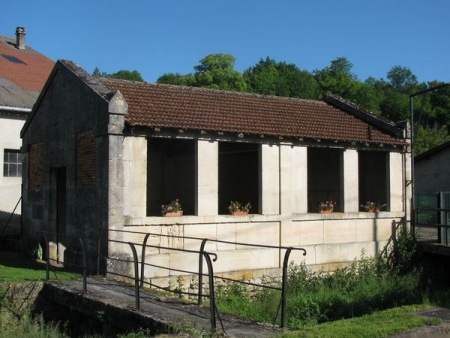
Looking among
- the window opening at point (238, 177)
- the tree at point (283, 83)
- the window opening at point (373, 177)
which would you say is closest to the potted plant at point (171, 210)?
the window opening at point (238, 177)

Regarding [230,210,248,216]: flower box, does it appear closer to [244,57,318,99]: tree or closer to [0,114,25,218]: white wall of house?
[0,114,25,218]: white wall of house

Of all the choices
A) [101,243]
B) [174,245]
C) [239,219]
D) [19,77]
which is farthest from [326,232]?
[19,77]

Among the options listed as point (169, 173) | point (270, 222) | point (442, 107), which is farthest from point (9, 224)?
point (442, 107)

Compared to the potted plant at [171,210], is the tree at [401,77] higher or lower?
higher

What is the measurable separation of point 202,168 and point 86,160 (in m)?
2.80

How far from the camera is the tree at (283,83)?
2603 inches

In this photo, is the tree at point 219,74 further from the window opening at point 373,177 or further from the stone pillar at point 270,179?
the stone pillar at point 270,179

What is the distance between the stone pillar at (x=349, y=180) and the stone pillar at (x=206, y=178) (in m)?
4.48

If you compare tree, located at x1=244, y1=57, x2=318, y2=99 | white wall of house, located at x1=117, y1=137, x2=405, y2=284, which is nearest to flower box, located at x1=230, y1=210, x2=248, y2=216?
white wall of house, located at x1=117, y1=137, x2=405, y2=284

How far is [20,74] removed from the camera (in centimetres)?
2539

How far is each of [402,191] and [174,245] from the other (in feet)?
26.7

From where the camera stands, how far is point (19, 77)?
2500 cm

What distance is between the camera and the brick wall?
13.5m

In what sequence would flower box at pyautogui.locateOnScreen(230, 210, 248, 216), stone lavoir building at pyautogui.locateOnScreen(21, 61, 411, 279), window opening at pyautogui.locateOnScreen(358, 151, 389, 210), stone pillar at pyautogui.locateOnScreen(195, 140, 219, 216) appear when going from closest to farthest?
stone lavoir building at pyautogui.locateOnScreen(21, 61, 411, 279) < stone pillar at pyautogui.locateOnScreen(195, 140, 219, 216) < flower box at pyautogui.locateOnScreen(230, 210, 248, 216) < window opening at pyautogui.locateOnScreen(358, 151, 389, 210)
